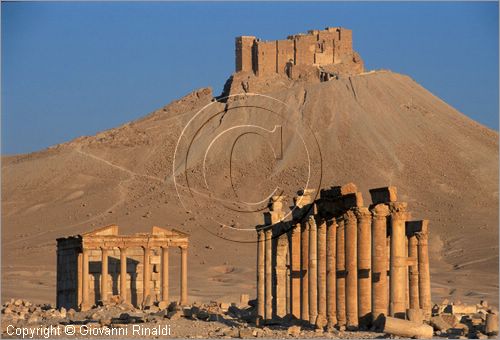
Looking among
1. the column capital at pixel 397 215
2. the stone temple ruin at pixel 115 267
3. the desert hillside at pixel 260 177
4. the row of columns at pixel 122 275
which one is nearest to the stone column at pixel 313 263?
the column capital at pixel 397 215

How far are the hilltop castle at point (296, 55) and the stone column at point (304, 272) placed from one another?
127 meters

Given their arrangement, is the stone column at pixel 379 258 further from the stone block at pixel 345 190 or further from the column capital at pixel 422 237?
the column capital at pixel 422 237

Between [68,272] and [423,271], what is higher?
[68,272]

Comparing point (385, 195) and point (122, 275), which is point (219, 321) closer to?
point (385, 195)

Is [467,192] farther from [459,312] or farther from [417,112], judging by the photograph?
[459,312]

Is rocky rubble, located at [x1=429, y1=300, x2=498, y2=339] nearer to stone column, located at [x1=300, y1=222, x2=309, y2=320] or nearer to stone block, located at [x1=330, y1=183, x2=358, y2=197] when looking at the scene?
stone block, located at [x1=330, y1=183, x2=358, y2=197]

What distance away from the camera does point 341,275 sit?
146 feet

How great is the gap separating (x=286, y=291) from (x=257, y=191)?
7485 cm

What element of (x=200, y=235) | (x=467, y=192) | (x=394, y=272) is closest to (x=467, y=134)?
→ (x=467, y=192)

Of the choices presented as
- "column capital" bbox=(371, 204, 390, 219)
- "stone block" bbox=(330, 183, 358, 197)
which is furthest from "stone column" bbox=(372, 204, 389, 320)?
"stone block" bbox=(330, 183, 358, 197)

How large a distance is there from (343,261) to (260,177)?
87076 mm

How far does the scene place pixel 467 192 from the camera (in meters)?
126

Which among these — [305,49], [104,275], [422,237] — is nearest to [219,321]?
[422,237]

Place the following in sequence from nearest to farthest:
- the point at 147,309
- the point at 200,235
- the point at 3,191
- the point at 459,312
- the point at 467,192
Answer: the point at 459,312
the point at 147,309
the point at 200,235
the point at 467,192
the point at 3,191
